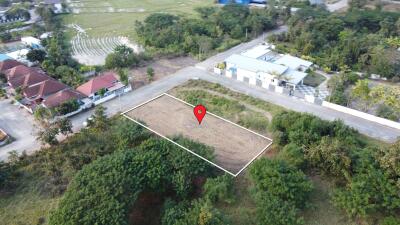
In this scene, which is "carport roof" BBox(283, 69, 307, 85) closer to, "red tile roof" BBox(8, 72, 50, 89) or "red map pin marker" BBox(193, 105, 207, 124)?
"red map pin marker" BBox(193, 105, 207, 124)

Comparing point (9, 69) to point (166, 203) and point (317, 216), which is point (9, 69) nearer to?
point (166, 203)

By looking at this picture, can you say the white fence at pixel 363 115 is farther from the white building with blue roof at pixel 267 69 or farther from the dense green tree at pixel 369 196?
the dense green tree at pixel 369 196

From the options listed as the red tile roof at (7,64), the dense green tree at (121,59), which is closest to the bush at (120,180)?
the dense green tree at (121,59)

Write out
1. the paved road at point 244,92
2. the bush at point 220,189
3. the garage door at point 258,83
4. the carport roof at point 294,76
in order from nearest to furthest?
the bush at point 220,189
the paved road at point 244,92
the carport roof at point 294,76
the garage door at point 258,83

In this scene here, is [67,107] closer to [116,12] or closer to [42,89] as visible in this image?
[42,89]

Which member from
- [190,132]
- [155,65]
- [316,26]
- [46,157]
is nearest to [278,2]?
[316,26]
